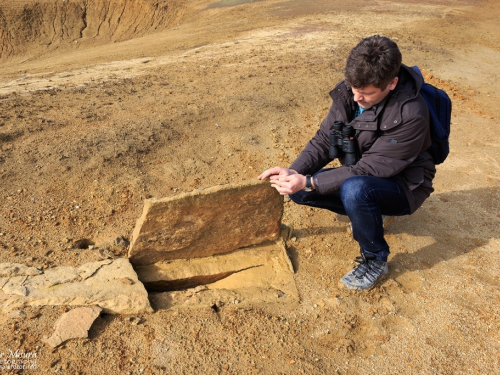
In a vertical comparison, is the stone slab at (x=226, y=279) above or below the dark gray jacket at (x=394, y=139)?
below

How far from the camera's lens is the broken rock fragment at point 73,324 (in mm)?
2414

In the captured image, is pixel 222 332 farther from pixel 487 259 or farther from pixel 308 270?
pixel 487 259

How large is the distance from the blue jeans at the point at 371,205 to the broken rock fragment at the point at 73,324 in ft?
5.58

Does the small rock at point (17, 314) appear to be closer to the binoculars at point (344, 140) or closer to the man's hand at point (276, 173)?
the man's hand at point (276, 173)

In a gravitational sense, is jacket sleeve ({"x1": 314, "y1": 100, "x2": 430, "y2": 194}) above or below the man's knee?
above

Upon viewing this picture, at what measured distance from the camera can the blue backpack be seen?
2.72 m

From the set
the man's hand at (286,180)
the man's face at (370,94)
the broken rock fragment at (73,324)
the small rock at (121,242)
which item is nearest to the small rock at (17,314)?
the broken rock fragment at (73,324)

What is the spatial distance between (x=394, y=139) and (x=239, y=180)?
170 centimetres

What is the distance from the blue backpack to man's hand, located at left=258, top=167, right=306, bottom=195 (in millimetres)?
885

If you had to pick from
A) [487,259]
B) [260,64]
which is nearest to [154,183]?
[487,259]

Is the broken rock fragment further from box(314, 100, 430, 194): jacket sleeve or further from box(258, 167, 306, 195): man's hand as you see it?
box(314, 100, 430, 194): jacket sleeve

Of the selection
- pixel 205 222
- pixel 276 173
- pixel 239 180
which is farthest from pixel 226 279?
pixel 239 180

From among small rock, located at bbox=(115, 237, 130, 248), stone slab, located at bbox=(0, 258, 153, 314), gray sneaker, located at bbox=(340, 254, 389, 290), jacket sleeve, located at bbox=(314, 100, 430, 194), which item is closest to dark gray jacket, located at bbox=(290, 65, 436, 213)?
jacket sleeve, located at bbox=(314, 100, 430, 194)

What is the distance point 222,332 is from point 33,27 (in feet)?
55.2
